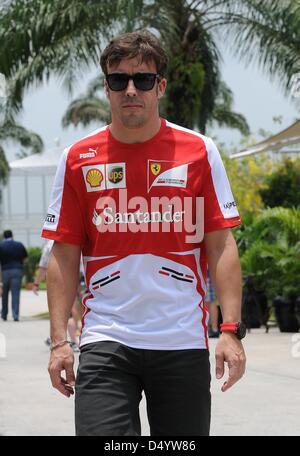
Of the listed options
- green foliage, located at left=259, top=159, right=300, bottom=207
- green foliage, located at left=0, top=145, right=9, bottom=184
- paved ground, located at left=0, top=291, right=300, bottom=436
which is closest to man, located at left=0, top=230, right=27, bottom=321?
green foliage, located at left=259, top=159, right=300, bottom=207

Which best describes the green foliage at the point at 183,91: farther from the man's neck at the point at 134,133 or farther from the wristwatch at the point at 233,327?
the wristwatch at the point at 233,327

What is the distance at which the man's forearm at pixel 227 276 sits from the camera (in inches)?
150

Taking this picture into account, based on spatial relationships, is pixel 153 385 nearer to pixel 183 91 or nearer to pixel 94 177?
pixel 94 177

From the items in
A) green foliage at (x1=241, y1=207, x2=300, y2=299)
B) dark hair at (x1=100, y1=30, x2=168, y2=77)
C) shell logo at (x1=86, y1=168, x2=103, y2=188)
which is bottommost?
green foliage at (x1=241, y1=207, x2=300, y2=299)

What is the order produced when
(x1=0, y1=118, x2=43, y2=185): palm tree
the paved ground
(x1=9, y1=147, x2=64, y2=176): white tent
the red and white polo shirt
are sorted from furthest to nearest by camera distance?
(x1=0, y1=118, x2=43, y2=185): palm tree → (x1=9, y1=147, x2=64, y2=176): white tent → the paved ground → the red and white polo shirt

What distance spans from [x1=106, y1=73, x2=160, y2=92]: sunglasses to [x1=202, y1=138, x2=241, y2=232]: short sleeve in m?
0.31

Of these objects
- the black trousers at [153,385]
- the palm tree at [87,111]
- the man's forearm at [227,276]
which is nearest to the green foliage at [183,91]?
the man's forearm at [227,276]

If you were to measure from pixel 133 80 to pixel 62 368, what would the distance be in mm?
1038

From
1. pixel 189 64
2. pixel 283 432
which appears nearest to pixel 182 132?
pixel 283 432

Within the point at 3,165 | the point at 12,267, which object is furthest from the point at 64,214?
the point at 3,165

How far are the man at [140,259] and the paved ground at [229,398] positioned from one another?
3.50 metres

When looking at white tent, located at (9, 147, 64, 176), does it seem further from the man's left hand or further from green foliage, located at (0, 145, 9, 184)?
green foliage, located at (0, 145, 9, 184)

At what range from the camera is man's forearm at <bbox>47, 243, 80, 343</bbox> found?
12.7 ft
